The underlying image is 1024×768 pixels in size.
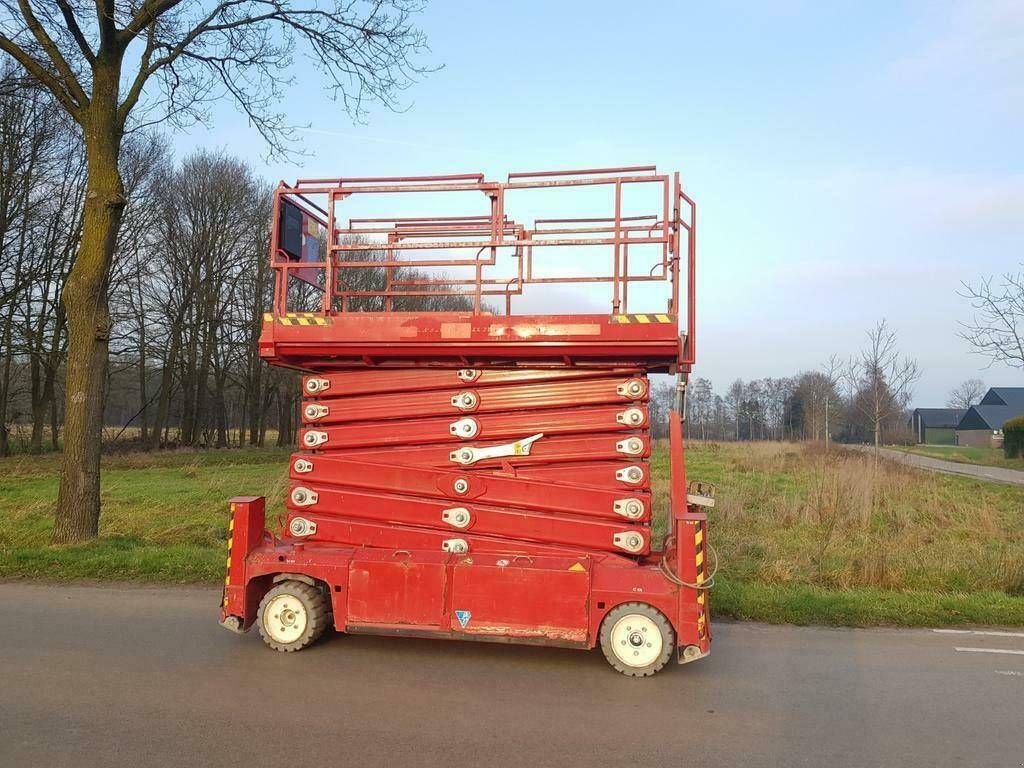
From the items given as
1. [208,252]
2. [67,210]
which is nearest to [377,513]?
[67,210]

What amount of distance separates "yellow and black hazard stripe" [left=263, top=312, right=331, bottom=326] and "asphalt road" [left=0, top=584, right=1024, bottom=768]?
7.91 feet

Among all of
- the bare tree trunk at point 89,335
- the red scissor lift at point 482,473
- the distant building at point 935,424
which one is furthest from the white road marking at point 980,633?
the distant building at point 935,424

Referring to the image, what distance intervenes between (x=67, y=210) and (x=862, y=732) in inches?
1258

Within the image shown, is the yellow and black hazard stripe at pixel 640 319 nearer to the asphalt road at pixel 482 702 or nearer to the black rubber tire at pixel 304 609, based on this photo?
the asphalt road at pixel 482 702

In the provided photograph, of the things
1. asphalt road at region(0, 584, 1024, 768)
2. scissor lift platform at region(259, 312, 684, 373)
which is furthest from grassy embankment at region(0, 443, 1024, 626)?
scissor lift platform at region(259, 312, 684, 373)

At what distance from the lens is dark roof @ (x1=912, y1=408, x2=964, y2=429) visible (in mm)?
89688

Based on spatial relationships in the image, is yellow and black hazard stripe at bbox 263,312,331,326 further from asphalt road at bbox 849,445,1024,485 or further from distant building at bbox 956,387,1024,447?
distant building at bbox 956,387,1024,447

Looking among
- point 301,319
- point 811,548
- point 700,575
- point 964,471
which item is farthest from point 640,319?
point 964,471

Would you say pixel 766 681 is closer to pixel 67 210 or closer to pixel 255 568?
pixel 255 568

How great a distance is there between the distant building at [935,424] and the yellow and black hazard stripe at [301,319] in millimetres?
73156

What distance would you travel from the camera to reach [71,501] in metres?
8.94

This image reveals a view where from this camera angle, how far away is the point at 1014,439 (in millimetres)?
37719

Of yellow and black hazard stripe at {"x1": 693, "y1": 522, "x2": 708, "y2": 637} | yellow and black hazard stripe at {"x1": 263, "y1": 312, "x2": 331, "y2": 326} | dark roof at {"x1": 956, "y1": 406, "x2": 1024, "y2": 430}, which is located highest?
dark roof at {"x1": 956, "y1": 406, "x2": 1024, "y2": 430}

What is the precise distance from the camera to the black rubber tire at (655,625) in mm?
5078
